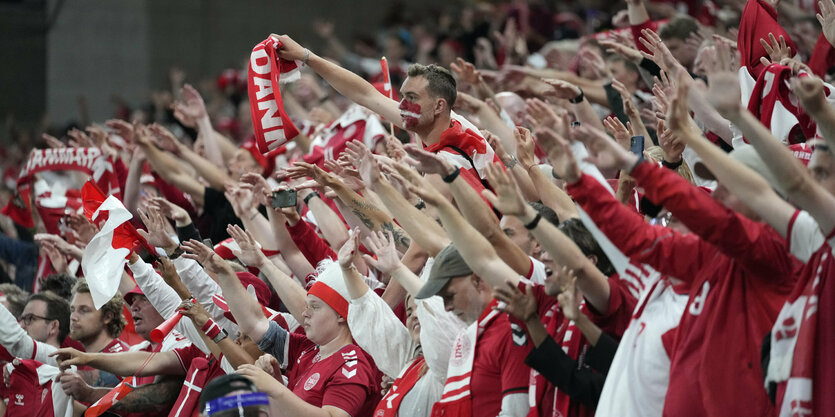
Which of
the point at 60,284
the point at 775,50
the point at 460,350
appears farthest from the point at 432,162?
the point at 60,284

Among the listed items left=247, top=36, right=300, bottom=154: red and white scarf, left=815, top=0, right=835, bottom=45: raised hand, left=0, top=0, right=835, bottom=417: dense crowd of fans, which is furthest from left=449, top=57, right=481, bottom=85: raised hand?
left=815, top=0, right=835, bottom=45: raised hand

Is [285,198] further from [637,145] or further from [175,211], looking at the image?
[637,145]

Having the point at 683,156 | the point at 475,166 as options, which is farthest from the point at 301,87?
the point at 683,156

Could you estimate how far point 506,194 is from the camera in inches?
148

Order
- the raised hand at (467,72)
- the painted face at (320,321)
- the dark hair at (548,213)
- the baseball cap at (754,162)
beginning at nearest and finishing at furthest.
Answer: the baseball cap at (754,162) < the dark hair at (548,213) < the painted face at (320,321) < the raised hand at (467,72)

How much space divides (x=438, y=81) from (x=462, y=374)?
205 centimetres

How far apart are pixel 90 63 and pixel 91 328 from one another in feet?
39.4

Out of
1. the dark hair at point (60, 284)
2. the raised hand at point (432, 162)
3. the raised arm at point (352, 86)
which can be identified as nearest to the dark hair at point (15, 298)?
the dark hair at point (60, 284)

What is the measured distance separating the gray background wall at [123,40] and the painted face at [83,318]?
1157cm

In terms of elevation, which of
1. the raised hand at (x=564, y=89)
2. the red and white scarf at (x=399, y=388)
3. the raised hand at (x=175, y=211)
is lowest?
the red and white scarf at (x=399, y=388)

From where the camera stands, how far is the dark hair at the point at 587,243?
13.5 ft

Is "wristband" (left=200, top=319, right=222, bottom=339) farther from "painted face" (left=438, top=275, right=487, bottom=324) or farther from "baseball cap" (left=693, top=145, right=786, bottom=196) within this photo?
"baseball cap" (left=693, top=145, right=786, bottom=196)

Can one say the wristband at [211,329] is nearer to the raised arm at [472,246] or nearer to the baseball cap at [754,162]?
the raised arm at [472,246]

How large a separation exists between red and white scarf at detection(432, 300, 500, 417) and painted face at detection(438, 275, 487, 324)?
4 cm
